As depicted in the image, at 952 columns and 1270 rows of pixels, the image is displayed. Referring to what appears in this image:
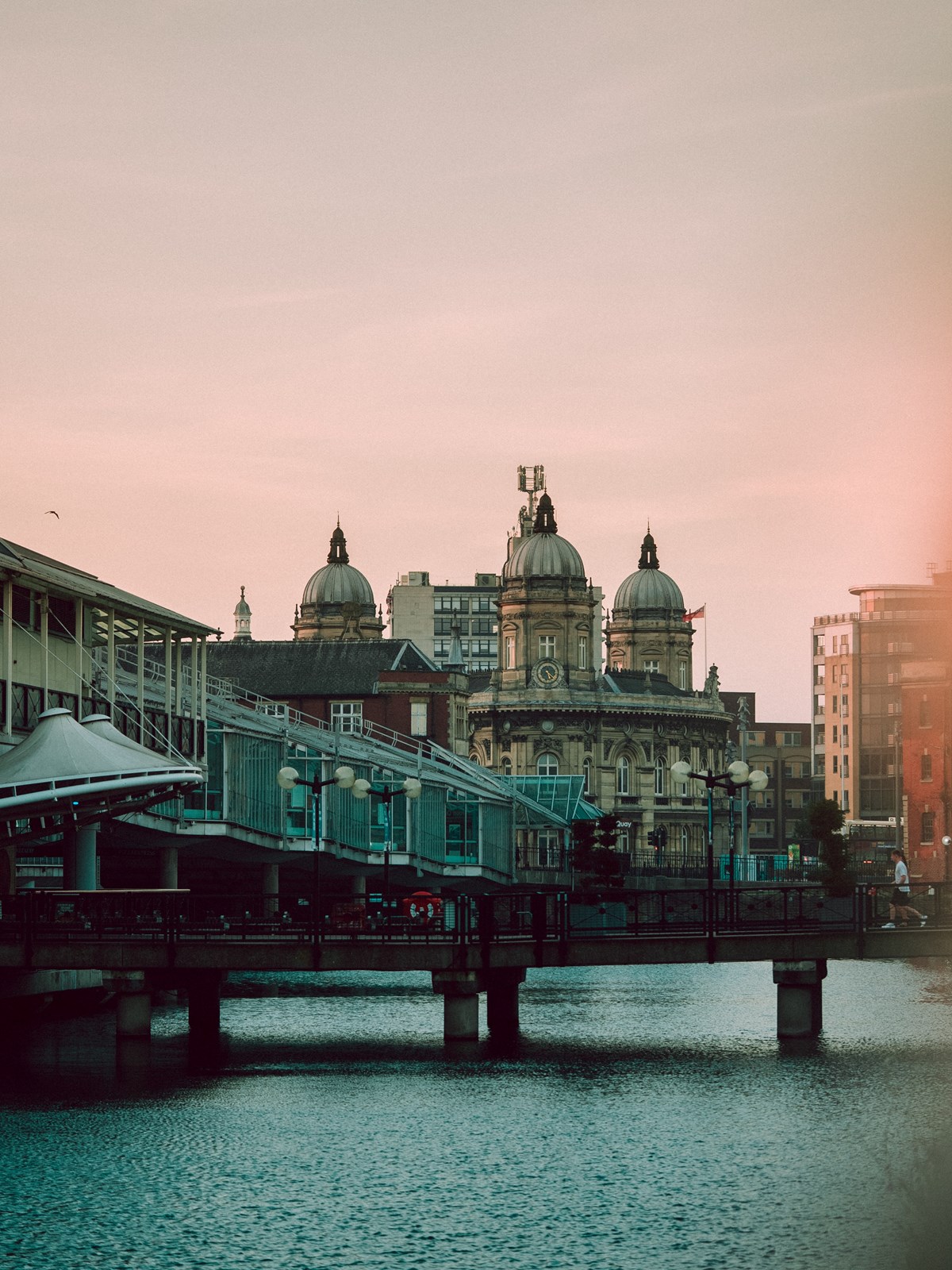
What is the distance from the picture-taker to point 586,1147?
4012 centimetres

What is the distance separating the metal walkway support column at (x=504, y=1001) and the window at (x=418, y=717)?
9634cm

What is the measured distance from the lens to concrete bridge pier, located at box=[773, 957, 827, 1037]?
2185 inches

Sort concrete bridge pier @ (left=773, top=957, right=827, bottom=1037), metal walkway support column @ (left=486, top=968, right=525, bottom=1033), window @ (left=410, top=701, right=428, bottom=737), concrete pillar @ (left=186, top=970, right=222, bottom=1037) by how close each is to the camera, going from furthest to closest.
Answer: window @ (left=410, top=701, right=428, bottom=737) < metal walkway support column @ (left=486, top=968, right=525, bottom=1033) < concrete pillar @ (left=186, top=970, right=222, bottom=1037) < concrete bridge pier @ (left=773, top=957, right=827, bottom=1037)

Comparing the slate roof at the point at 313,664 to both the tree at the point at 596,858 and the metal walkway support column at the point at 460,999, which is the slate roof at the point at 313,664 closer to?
the tree at the point at 596,858

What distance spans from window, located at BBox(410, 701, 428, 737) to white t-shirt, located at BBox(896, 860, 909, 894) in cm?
9461

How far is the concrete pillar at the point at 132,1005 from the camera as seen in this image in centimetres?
5416

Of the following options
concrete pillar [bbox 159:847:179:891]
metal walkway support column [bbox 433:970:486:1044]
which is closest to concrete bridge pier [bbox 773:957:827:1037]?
metal walkway support column [bbox 433:970:486:1044]

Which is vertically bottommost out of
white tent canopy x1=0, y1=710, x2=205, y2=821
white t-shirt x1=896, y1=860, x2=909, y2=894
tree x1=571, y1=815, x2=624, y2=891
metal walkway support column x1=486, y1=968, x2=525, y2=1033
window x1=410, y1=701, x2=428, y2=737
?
metal walkway support column x1=486, y1=968, x2=525, y2=1033

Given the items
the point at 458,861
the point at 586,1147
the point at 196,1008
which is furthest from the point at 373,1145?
the point at 458,861

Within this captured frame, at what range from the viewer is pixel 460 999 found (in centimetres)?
5447

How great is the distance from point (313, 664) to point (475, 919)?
4166 inches

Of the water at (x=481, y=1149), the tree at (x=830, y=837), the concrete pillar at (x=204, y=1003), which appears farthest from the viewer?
the tree at (x=830, y=837)

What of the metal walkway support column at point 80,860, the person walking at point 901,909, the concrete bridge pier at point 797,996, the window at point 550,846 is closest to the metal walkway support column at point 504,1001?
the concrete bridge pier at point 797,996

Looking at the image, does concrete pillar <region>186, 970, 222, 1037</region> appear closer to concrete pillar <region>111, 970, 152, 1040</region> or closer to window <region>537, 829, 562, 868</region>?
concrete pillar <region>111, 970, 152, 1040</region>
